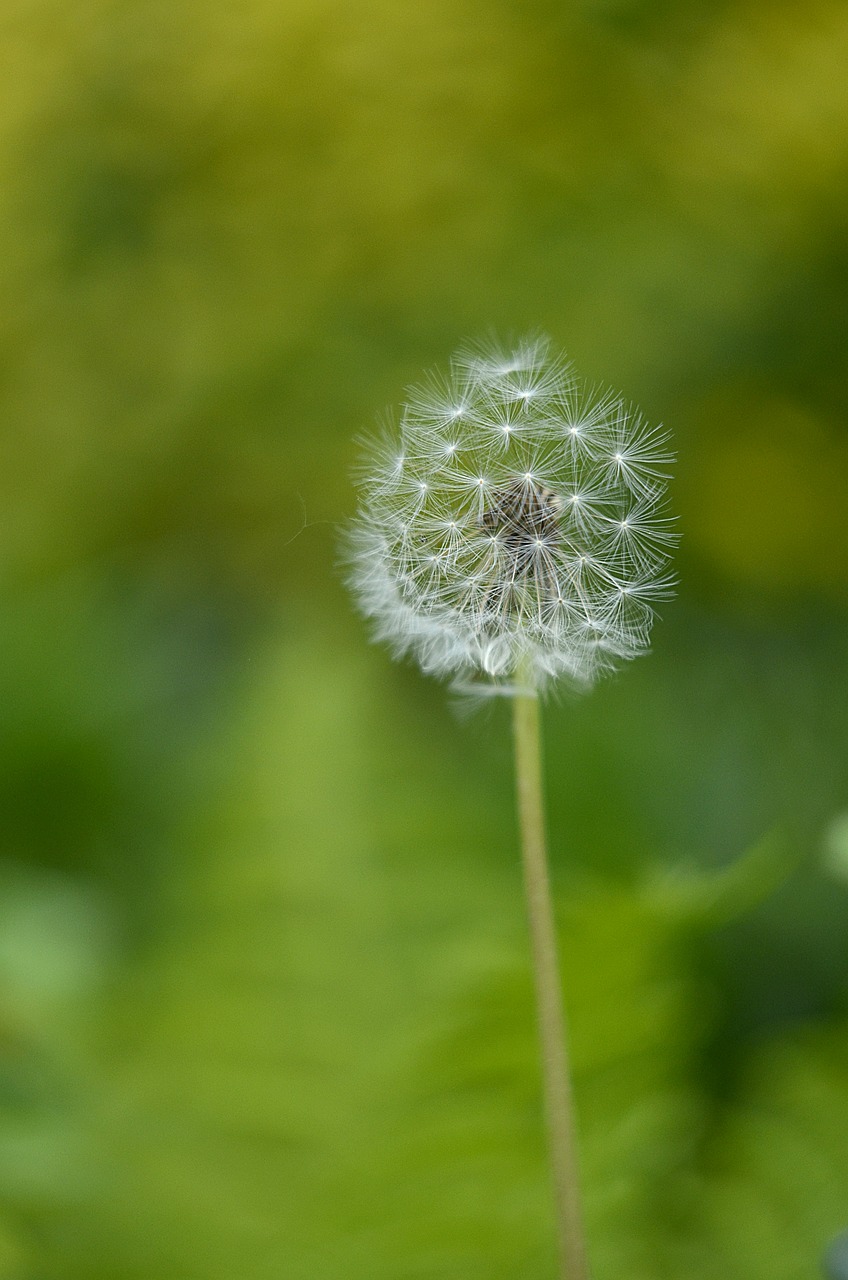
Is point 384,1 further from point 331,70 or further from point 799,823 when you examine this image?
point 799,823

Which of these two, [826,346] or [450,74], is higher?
[450,74]

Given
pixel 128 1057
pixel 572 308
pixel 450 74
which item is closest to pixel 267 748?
pixel 128 1057

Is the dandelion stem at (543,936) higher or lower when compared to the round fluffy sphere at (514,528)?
lower

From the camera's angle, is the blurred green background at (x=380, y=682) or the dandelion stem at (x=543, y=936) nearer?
the dandelion stem at (x=543, y=936)

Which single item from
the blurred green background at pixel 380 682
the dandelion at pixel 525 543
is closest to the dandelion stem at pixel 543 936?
the dandelion at pixel 525 543

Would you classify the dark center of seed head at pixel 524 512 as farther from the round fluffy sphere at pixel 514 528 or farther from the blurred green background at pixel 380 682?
the blurred green background at pixel 380 682
